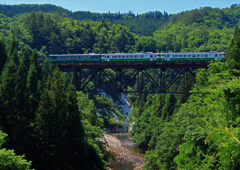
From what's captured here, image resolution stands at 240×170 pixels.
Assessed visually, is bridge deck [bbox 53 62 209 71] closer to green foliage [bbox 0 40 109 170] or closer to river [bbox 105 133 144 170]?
river [bbox 105 133 144 170]

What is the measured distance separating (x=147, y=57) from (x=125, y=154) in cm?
2234

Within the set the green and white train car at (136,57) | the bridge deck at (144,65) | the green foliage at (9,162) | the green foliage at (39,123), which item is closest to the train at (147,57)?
the green and white train car at (136,57)

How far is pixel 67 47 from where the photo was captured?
171 meters

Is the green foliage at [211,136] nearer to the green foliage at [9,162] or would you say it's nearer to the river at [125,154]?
the green foliage at [9,162]

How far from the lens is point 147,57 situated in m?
69.6

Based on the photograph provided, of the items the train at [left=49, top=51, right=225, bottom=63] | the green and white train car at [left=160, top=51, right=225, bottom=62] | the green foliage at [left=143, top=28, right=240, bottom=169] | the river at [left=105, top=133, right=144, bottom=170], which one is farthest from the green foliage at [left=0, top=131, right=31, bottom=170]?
the green and white train car at [left=160, top=51, right=225, bottom=62]

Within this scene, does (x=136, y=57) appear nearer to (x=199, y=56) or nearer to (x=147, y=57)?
(x=147, y=57)

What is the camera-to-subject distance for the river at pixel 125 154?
65.6 metres

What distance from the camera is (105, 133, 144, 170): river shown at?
2584 inches

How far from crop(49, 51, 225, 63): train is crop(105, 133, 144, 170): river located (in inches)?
796

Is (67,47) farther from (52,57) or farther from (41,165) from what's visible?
(41,165)

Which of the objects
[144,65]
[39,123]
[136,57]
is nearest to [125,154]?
[136,57]

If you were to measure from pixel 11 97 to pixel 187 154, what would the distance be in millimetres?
20682

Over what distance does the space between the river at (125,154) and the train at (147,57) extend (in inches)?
796
